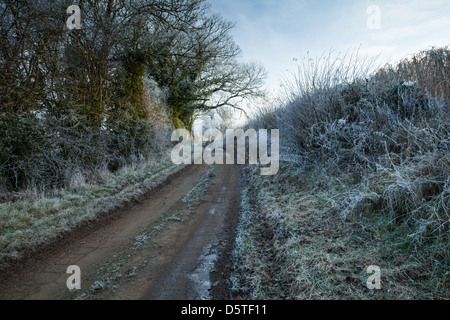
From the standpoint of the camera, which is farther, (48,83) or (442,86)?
(48,83)

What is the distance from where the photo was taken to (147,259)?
377cm

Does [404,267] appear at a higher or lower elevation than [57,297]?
higher

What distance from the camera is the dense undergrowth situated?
116 inches

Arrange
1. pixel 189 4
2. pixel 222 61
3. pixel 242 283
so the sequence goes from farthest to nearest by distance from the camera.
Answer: pixel 222 61
pixel 189 4
pixel 242 283

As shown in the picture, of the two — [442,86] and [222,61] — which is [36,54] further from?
[222,61]

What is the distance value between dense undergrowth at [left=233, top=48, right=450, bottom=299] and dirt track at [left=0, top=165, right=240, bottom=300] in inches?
19.1

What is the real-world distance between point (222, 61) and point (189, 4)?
7.84m

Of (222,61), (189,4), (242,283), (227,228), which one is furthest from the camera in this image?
(222,61)

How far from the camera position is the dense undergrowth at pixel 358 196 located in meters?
2.95

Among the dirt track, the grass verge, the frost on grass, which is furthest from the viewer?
the frost on grass

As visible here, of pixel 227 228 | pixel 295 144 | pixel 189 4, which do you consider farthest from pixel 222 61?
pixel 227 228

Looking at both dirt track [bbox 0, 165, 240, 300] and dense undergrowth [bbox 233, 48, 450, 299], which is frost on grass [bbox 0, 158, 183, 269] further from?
dense undergrowth [bbox 233, 48, 450, 299]

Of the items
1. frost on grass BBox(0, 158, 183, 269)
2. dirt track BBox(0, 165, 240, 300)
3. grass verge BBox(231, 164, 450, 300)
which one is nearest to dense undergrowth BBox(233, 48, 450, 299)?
grass verge BBox(231, 164, 450, 300)
